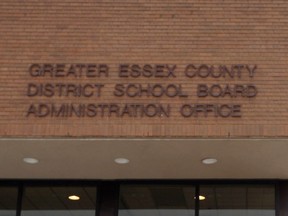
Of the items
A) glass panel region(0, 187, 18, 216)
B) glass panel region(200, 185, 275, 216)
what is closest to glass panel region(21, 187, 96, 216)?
glass panel region(0, 187, 18, 216)

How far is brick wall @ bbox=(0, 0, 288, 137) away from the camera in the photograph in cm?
1005

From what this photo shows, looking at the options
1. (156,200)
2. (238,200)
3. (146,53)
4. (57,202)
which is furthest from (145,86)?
(57,202)

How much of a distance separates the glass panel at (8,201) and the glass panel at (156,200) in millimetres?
2163

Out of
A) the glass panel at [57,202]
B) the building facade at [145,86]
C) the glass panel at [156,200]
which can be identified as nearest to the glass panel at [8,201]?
the glass panel at [57,202]

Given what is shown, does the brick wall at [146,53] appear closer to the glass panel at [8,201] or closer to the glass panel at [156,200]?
the glass panel at [156,200]

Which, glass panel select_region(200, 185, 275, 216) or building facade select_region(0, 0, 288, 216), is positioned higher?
building facade select_region(0, 0, 288, 216)

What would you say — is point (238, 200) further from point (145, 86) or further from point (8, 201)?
point (8, 201)

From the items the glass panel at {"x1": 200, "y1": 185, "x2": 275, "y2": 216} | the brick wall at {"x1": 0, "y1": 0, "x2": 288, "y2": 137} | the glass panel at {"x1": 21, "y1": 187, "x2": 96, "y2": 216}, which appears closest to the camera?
the brick wall at {"x1": 0, "y1": 0, "x2": 288, "y2": 137}

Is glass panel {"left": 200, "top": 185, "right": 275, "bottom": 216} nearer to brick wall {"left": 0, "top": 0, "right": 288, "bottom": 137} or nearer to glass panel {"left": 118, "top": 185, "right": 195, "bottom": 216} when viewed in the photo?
glass panel {"left": 118, "top": 185, "right": 195, "bottom": 216}

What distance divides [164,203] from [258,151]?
2527mm

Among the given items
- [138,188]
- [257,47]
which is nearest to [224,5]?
[257,47]

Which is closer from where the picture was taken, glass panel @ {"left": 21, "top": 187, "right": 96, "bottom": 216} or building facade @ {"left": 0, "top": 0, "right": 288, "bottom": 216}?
building facade @ {"left": 0, "top": 0, "right": 288, "bottom": 216}

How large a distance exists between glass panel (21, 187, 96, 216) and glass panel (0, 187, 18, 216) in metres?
0.20

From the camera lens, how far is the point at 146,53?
10570mm
